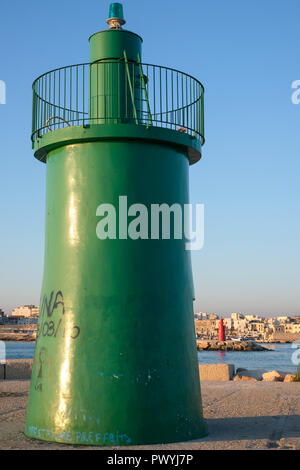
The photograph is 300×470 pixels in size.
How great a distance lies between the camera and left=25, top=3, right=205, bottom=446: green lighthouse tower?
903 centimetres

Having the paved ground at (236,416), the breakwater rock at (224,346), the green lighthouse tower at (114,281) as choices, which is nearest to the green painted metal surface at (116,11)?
the green lighthouse tower at (114,281)

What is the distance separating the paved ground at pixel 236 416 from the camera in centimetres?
902

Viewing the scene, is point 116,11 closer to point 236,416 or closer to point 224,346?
point 236,416

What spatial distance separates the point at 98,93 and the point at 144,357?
4477 millimetres

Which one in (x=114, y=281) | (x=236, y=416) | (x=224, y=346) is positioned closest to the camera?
(x=114, y=281)

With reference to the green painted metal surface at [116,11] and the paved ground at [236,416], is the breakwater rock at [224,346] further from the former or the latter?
the green painted metal surface at [116,11]

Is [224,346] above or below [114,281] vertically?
below

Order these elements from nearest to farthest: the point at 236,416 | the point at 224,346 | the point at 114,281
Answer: the point at 114,281 → the point at 236,416 → the point at 224,346

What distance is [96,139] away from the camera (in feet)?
31.7

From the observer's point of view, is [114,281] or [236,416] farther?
[236,416]

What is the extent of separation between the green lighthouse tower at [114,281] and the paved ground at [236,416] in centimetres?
48

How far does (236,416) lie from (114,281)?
16.2ft

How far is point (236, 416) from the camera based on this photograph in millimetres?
12383

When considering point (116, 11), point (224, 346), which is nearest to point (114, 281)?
point (116, 11)
